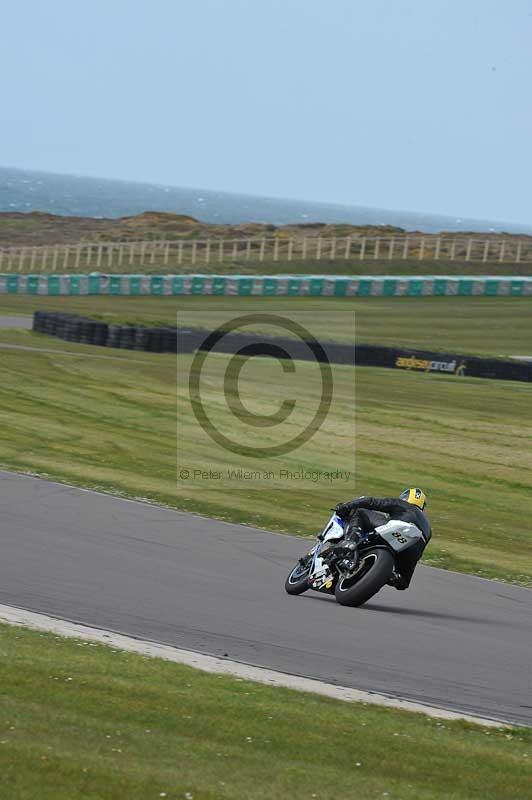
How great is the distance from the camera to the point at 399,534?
10.1 metres

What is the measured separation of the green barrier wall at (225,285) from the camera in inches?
1959

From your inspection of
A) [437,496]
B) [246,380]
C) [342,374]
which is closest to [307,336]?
[342,374]

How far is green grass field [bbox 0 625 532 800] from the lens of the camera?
5992 mm

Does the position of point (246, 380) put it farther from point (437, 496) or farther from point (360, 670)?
point (360, 670)

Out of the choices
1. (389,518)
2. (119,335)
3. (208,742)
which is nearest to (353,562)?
(389,518)

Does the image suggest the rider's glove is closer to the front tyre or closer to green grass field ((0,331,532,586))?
the front tyre

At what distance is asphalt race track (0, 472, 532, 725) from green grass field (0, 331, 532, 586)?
1429 millimetres

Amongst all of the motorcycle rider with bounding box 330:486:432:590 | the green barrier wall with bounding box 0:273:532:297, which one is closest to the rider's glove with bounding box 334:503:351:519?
the motorcycle rider with bounding box 330:486:432:590

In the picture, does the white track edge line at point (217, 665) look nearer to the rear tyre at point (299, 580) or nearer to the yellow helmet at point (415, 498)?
the rear tyre at point (299, 580)

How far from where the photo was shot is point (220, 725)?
23.5 ft

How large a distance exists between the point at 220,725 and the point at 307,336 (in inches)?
1175

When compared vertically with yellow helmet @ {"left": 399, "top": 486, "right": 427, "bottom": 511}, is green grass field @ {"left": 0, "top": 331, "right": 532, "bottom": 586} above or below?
below

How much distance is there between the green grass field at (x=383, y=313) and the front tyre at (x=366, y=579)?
25.8 meters

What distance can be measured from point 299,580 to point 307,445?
10066mm
